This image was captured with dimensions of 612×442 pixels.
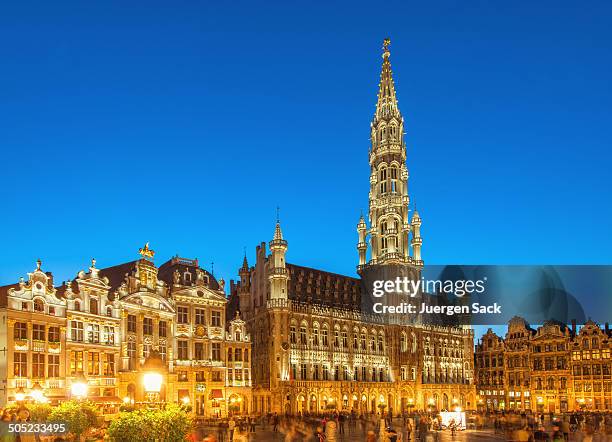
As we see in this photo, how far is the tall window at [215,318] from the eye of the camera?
68.3 meters

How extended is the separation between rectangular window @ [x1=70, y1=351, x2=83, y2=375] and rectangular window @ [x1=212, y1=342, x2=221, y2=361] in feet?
51.1

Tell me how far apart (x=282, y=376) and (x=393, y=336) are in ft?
67.6

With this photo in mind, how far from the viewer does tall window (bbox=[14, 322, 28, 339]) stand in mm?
49531

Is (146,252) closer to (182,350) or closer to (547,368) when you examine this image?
(182,350)

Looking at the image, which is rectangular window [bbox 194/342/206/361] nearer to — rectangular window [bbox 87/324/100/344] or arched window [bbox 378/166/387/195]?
rectangular window [bbox 87/324/100/344]

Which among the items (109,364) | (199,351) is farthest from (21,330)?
(199,351)

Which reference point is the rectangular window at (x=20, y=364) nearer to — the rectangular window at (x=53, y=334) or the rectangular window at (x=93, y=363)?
the rectangular window at (x=53, y=334)

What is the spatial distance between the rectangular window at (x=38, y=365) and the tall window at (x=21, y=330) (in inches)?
66.5

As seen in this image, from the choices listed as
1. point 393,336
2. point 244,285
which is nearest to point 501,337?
point 393,336

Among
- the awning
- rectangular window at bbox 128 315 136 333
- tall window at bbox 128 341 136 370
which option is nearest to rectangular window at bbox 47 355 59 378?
tall window at bbox 128 341 136 370

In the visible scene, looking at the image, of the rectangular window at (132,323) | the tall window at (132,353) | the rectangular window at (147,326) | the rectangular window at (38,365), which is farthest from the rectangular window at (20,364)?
the rectangular window at (147,326)

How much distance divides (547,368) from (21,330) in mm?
73999

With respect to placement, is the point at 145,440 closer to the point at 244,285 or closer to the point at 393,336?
the point at 244,285

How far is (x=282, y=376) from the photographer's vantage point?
76.9 m
